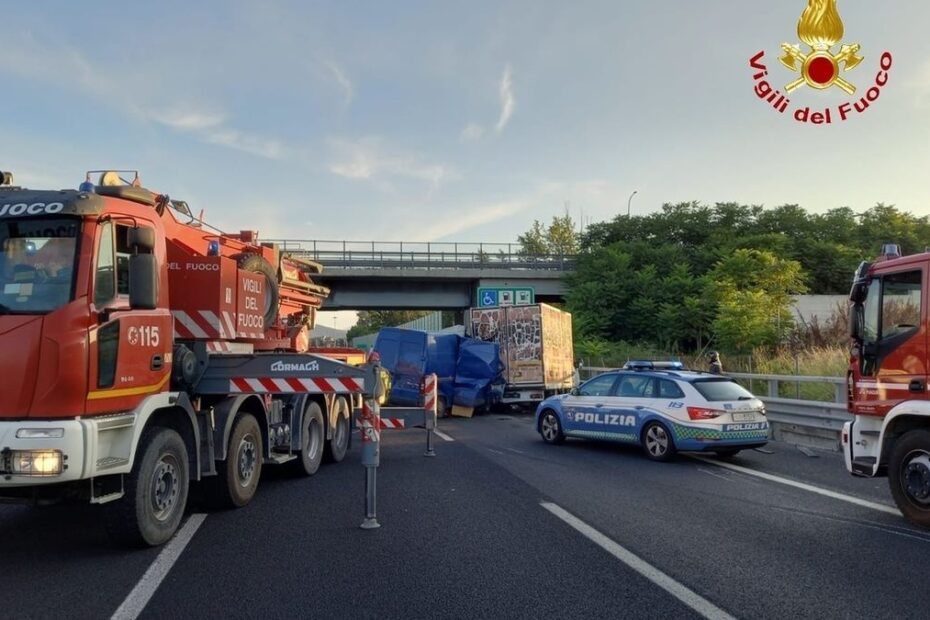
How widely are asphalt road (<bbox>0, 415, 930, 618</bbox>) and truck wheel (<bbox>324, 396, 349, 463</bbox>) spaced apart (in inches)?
67.2

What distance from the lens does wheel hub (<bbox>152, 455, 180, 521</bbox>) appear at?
631cm

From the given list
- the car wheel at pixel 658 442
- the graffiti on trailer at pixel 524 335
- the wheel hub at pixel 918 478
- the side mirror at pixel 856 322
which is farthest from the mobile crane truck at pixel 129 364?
the graffiti on trailer at pixel 524 335

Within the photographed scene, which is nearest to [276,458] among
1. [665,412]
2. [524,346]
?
[665,412]

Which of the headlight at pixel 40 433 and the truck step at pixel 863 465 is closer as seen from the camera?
the headlight at pixel 40 433

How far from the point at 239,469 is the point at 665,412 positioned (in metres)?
6.65

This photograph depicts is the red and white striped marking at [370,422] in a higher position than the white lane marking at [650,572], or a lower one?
higher

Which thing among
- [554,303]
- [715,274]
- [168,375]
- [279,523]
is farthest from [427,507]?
[554,303]

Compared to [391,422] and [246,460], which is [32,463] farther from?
[391,422]

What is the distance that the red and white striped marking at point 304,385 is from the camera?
7637 mm

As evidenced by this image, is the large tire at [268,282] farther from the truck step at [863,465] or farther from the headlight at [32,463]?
the truck step at [863,465]

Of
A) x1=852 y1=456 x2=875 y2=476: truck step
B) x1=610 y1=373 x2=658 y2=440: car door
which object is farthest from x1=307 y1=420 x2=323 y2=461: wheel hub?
x1=852 y1=456 x2=875 y2=476: truck step

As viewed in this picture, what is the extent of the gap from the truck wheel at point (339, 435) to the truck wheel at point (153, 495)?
15.7ft

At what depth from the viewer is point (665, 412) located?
1158 cm

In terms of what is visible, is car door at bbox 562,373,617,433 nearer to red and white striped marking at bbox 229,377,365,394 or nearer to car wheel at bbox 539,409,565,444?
car wheel at bbox 539,409,565,444
